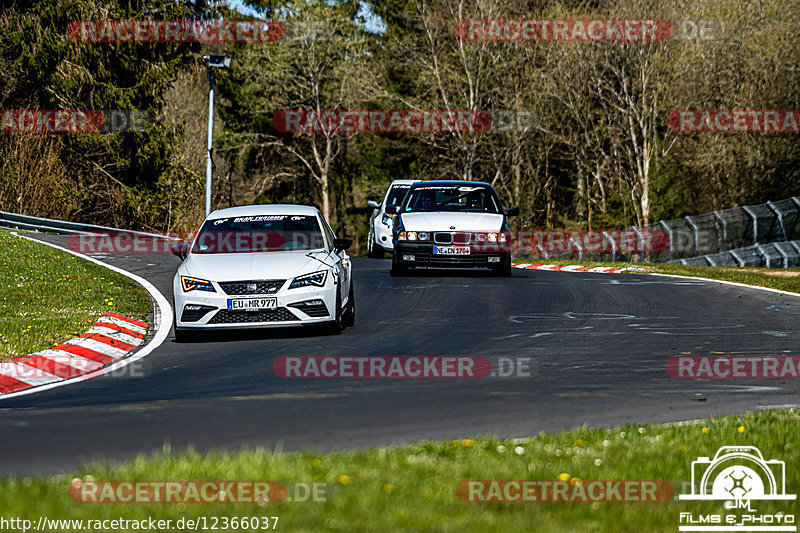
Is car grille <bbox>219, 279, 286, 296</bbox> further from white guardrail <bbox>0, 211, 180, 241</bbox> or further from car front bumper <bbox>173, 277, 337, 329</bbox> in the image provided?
white guardrail <bbox>0, 211, 180, 241</bbox>

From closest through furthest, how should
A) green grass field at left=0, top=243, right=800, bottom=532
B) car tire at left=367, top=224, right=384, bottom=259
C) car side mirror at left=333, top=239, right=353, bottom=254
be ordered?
green grass field at left=0, top=243, right=800, bottom=532
car side mirror at left=333, top=239, right=353, bottom=254
car tire at left=367, top=224, right=384, bottom=259

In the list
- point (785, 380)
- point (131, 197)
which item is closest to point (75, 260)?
point (785, 380)

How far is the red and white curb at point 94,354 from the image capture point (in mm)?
10961

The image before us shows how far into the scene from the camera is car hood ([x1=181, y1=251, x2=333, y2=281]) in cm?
1303

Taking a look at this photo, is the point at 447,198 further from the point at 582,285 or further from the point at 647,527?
A: the point at 647,527

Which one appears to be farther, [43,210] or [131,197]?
[131,197]

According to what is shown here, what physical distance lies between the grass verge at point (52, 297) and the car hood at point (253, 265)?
5.49ft

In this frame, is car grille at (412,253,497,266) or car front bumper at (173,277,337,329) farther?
car grille at (412,253,497,266)

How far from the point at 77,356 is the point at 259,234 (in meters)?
3.11

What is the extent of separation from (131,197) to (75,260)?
24.1 metres

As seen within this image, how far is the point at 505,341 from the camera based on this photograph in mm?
12938

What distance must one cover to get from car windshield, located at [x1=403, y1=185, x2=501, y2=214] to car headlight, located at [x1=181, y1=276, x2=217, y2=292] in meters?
9.32

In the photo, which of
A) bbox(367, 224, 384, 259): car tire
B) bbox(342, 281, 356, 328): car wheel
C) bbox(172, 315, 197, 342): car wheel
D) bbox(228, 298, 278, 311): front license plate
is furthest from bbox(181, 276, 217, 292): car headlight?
bbox(367, 224, 384, 259): car tire

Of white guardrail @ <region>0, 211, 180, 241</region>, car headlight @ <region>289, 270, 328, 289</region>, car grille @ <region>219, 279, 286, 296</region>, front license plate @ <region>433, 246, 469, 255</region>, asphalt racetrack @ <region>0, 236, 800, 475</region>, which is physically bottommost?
asphalt racetrack @ <region>0, 236, 800, 475</region>
